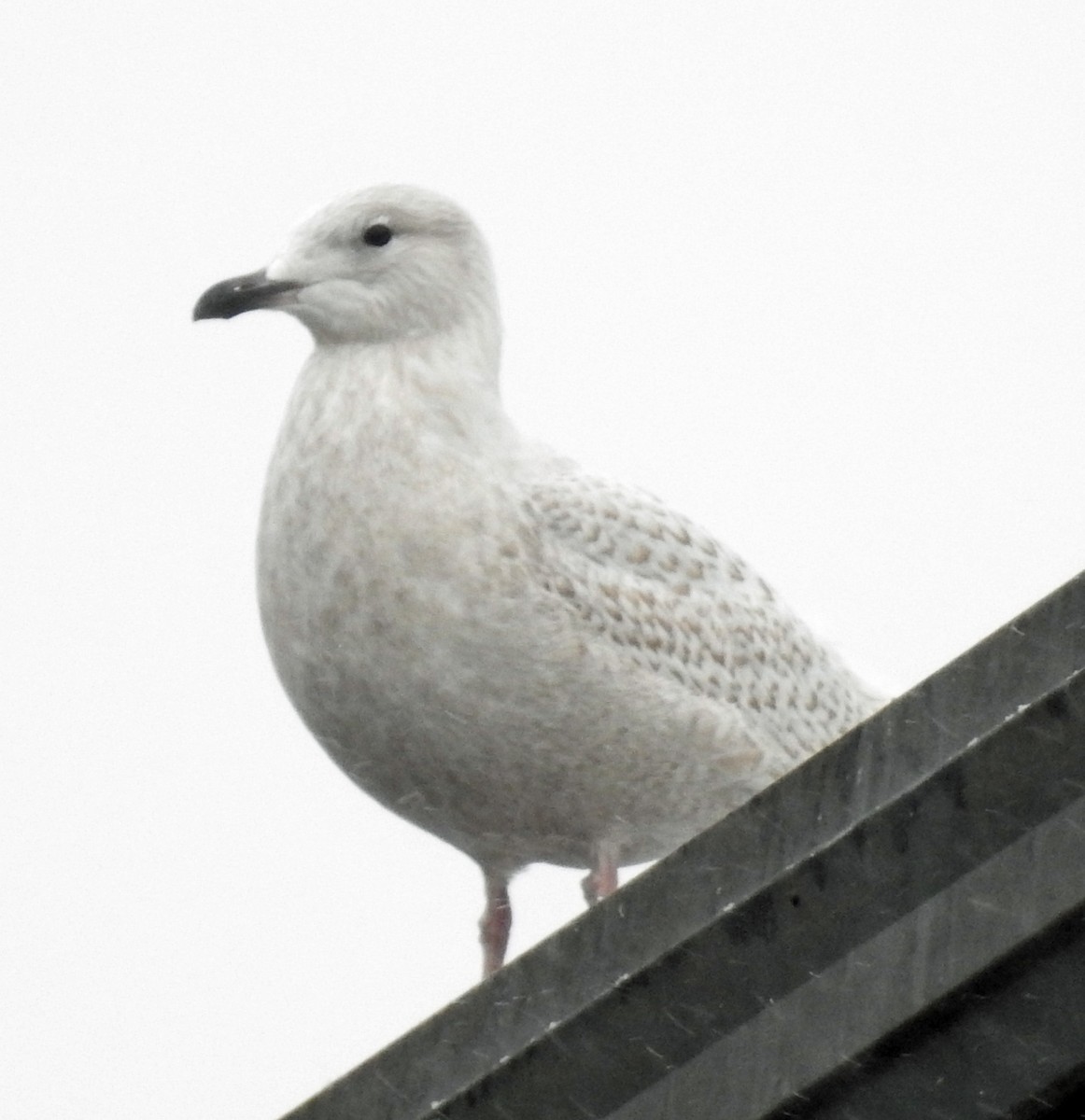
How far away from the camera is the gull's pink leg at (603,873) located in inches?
230

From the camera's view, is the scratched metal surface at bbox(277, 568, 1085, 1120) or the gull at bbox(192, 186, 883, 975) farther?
the gull at bbox(192, 186, 883, 975)

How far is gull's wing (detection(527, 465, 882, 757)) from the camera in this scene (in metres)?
5.90

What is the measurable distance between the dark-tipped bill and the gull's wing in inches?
27.9

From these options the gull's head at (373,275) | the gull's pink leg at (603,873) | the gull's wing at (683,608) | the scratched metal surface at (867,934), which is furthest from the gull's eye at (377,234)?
the scratched metal surface at (867,934)

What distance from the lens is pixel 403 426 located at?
5820 millimetres

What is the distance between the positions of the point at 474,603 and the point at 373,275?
927 millimetres

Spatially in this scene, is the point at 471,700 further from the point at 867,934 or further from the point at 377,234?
the point at 867,934

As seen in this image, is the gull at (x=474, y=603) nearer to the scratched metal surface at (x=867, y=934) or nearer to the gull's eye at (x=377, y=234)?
the gull's eye at (x=377, y=234)

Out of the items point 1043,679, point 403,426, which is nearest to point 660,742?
point 403,426

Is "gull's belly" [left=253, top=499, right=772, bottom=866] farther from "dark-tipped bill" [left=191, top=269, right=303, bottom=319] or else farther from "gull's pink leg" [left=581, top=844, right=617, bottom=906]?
"dark-tipped bill" [left=191, top=269, right=303, bottom=319]

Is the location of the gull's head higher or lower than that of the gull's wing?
higher

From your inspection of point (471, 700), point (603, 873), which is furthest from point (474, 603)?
point (603, 873)

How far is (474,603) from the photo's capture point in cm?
557

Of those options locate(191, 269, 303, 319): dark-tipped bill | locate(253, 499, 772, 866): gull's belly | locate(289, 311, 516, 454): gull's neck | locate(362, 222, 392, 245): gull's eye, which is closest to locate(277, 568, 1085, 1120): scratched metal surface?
locate(253, 499, 772, 866): gull's belly
